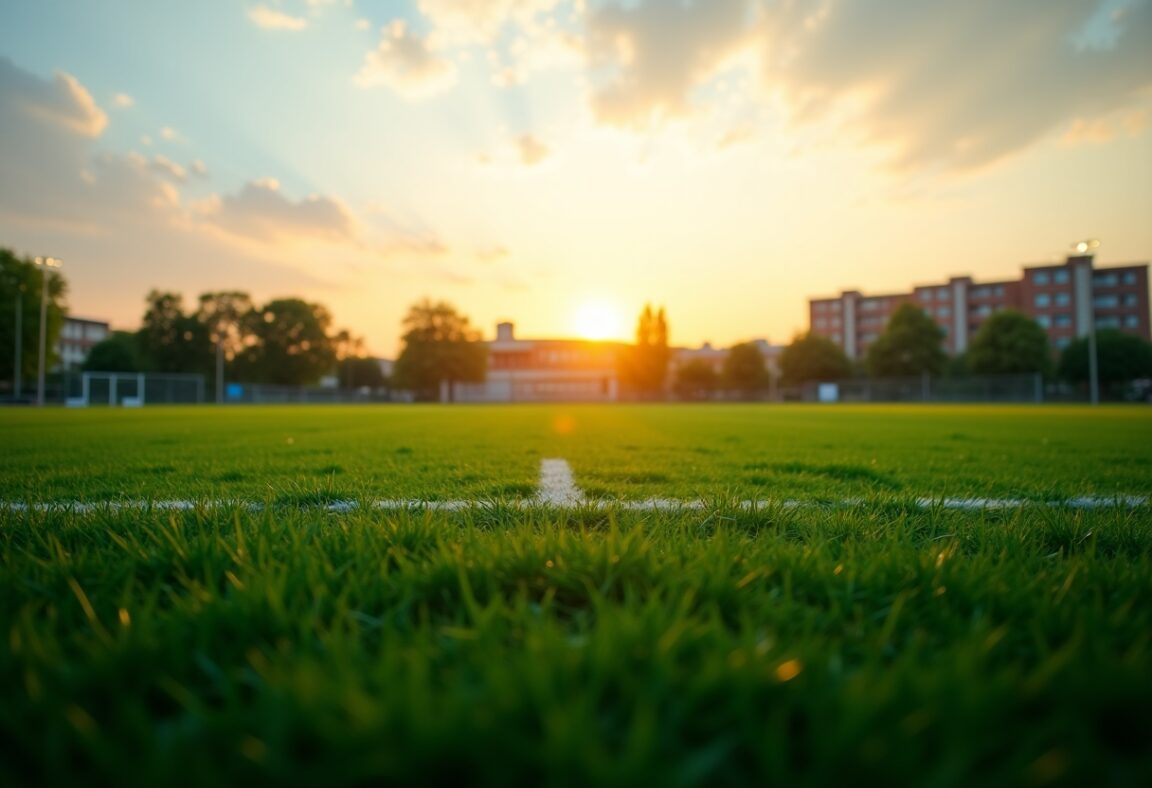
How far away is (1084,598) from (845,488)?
2210mm

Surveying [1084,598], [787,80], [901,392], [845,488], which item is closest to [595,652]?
[1084,598]

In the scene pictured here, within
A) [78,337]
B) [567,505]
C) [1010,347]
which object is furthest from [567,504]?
[78,337]

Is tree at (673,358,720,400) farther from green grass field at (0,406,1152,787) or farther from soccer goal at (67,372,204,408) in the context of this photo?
green grass field at (0,406,1152,787)

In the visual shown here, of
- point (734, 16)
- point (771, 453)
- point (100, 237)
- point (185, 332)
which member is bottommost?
point (771, 453)

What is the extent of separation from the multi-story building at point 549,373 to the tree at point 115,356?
36.0 m

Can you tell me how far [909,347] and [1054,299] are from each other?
33872 millimetres

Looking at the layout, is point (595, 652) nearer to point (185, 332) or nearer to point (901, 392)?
point (901, 392)

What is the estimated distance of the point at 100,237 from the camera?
107 ft

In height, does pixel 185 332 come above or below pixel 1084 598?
above

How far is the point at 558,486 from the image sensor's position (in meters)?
3.26

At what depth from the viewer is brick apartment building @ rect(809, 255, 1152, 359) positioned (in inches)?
2484

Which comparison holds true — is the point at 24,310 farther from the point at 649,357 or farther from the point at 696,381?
the point at 696,381

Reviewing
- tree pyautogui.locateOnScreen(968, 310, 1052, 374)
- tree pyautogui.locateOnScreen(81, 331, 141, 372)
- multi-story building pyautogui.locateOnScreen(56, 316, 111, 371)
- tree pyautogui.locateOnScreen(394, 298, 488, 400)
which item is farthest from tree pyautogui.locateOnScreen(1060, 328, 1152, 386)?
multi-story building pyautogui.locateOnScreen(56, 316, 111, 371)

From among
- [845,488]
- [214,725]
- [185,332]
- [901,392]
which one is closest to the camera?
[214,725]
